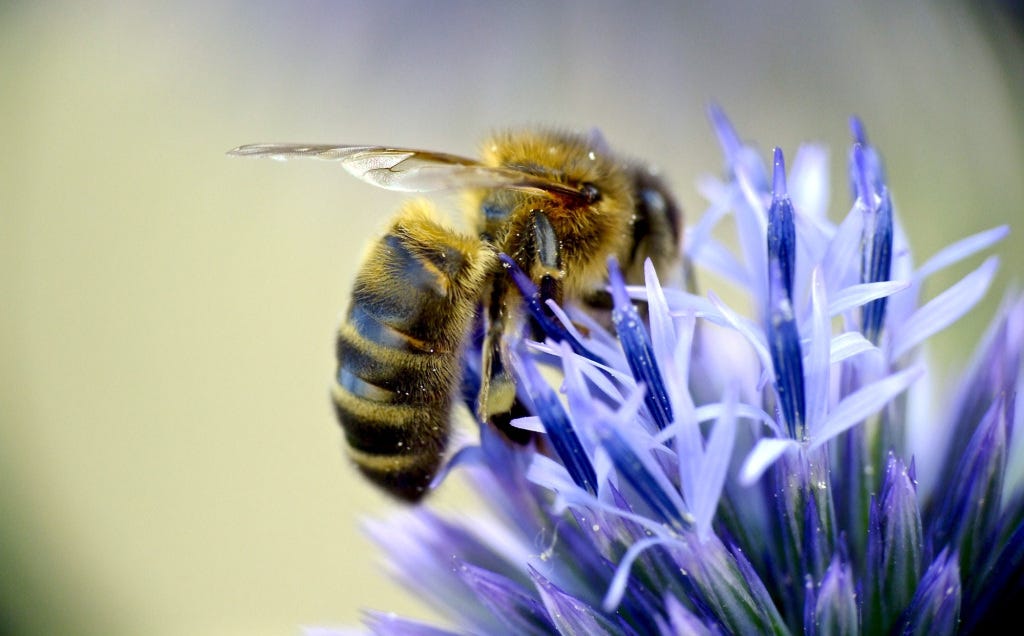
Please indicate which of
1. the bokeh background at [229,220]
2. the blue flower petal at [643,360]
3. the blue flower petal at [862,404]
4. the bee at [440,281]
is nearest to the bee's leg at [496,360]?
the bee at [440,281]

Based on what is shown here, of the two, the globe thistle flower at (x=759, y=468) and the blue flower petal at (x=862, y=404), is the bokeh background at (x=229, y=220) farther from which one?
the blue flower petal at (x=862, y=404)

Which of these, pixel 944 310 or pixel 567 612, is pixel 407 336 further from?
pixel 944 310

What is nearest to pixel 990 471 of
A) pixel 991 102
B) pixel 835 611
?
pixel 835 611

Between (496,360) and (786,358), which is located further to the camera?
(496,360)

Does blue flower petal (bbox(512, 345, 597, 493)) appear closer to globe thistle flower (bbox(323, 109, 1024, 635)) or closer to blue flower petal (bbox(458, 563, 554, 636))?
globe thistle flower (bbox(323, 109, 1024, 635))

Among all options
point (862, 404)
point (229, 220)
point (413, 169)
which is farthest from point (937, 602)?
point (229, 220)

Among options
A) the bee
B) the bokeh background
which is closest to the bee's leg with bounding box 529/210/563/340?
the bee

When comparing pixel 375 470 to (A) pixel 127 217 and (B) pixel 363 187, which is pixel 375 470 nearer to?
(B) pixel 363 187
